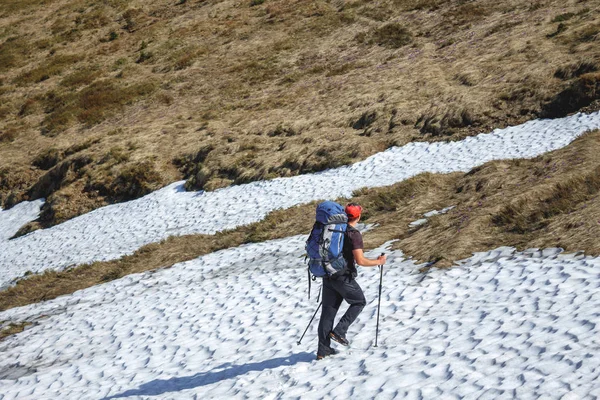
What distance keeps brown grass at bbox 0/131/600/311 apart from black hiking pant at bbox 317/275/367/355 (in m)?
4.69

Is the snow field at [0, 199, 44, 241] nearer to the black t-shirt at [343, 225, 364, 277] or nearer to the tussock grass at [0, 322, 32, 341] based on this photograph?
the tussock grass at [0, 322, 32, 341]

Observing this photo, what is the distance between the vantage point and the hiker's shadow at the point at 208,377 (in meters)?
11.7

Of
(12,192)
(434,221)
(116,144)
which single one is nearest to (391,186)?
(434,221)

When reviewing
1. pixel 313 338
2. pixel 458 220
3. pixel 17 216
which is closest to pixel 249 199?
pixel 458 220

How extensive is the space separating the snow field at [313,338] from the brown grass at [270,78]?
13243 mm

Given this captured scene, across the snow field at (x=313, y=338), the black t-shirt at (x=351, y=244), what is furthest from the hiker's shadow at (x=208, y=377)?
the black t-shirt at (x=351, y=244)

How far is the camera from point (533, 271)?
12.7 metres

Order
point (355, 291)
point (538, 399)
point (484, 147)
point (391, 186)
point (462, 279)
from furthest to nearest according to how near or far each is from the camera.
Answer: point (484, 147) → point (391, 186) → point (462, 279) → point (355, 291) → point (538, 399)

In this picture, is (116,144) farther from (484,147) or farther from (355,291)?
(355,291)

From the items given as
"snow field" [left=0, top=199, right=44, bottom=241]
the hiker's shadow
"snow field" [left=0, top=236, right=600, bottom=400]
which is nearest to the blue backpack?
"snow field" [left=0, top=236, right=600, bottom=400]

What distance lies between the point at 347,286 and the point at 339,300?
44 cm

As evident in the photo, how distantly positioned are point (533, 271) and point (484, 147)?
46.0 feet

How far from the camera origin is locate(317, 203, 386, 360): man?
10.2m

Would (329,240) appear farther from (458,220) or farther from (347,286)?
(458,220)
